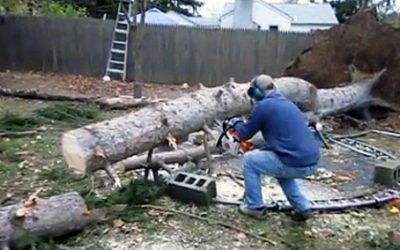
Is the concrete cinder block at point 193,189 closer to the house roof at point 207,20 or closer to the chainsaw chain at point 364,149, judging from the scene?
the chainsaw chain at point 364,149

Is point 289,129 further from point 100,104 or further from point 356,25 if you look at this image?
point 100,104

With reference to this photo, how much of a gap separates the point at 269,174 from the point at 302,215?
478 mm

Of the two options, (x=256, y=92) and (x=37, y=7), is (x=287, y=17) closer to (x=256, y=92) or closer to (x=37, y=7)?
(x=37, y=7)

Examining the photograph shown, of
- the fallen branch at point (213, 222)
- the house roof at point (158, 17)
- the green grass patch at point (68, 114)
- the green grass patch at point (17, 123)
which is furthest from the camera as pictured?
the house roof at point (158, 17)

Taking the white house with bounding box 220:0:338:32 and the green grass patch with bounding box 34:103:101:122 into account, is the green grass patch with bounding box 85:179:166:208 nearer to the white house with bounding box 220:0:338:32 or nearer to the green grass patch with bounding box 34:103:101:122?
the green grass patch with bounding box 34:103:101:122

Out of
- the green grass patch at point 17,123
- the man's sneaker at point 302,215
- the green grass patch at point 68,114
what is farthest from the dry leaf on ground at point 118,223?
the green grass patch at point 68,114

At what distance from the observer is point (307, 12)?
33.3 metres

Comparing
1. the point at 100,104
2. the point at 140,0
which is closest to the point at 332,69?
the point at 100,104

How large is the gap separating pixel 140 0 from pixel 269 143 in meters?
9.55

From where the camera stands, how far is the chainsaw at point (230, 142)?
5.54 meters

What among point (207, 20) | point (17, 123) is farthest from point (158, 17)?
point (17, 123)

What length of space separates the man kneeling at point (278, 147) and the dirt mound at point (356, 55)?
547cm

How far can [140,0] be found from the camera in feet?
46.1

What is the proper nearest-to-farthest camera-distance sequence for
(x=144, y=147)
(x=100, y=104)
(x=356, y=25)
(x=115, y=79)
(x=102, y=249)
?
(x=102, y=249) < (x=144, y=147) < (x=356, y=25) < (x=100, y=104) < (x=115, y=79)
